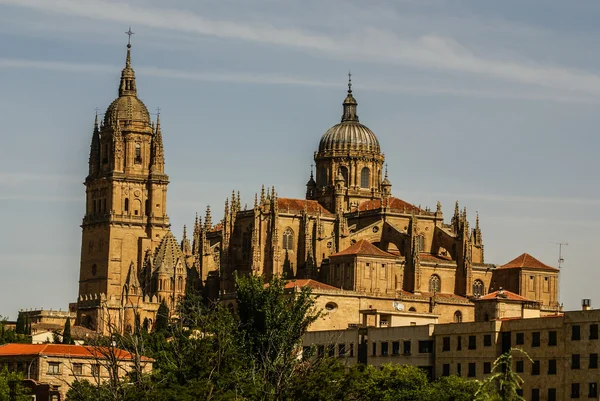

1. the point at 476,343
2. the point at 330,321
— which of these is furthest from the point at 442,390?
the point at 330,321

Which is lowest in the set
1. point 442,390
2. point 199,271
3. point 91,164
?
point 442,390

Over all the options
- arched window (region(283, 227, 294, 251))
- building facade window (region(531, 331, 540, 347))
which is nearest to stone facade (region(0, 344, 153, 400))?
building facade window (region(531, 331, 540, 347))

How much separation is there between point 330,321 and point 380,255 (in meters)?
10.4

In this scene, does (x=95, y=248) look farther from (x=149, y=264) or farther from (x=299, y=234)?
(x=299, y=234)

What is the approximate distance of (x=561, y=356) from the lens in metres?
90.3

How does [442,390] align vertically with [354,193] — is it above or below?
below

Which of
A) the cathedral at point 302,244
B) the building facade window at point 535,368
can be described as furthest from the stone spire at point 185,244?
the building facade window at point 535,368

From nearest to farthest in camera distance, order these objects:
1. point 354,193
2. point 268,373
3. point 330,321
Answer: point 268,373 → point 330,321 → point 354,193

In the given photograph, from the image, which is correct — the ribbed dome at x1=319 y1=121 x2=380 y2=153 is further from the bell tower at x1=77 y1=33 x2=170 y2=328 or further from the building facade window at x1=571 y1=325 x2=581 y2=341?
the building facade window at x1=571 y1=325 x2=581 y2=341

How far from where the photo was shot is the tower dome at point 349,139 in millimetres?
170500

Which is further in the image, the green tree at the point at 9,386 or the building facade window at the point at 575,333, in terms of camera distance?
the green tree at the point at 9,386

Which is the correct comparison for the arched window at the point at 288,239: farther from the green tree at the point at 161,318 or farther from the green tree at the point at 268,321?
the green tree at the point at 268,321

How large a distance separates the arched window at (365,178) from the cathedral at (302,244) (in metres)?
0.10

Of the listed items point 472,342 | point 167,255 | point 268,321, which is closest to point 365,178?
point 167,255
